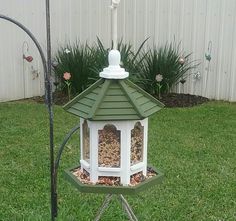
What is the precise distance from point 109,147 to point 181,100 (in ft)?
14.4

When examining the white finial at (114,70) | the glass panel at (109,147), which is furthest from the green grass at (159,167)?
the white finial at (114,70)

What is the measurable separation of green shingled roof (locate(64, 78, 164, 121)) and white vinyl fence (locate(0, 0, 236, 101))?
455cm

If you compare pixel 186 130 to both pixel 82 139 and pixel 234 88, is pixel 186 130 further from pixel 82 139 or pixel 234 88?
pixel 82 139

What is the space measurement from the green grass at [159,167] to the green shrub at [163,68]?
2.42ft

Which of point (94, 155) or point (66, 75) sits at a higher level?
point (94, 155)

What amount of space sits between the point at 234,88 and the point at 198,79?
0.50m

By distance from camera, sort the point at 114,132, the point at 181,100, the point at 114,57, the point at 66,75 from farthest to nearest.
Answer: the point at 181,100 < the point at 66,75 < the point at 114,132 < the point at 114,57

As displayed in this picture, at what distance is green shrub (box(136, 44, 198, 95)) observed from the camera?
254 inches

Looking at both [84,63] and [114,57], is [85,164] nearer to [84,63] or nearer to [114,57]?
[114,57]

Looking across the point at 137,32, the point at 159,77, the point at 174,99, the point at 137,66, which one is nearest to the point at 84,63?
the point at 137,66

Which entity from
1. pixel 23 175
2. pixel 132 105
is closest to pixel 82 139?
pixel 132 105

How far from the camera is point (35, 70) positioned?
671cm

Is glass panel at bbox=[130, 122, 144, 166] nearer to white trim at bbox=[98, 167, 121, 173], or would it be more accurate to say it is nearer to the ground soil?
white trim at bbox=[98, 167, 121, 173]

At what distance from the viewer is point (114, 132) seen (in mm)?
2107
